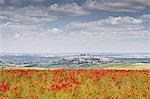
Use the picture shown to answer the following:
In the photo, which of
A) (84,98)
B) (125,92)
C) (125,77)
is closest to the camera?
(84,98)

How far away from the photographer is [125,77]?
1981 cm

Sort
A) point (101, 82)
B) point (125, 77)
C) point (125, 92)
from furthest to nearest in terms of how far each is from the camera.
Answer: point (125, 77) → point (101, 82) → point (125, 92)

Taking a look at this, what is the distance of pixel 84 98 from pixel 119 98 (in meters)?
1.57

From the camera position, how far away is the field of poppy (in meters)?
13.8

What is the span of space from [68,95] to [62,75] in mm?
7081

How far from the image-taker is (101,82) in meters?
18.4

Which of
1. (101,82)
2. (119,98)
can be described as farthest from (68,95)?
(101,82)

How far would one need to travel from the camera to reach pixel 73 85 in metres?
16.0

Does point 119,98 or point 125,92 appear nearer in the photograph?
point 119,98

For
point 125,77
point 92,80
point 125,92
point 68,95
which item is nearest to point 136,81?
point 125,77

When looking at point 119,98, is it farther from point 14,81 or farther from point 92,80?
point 14,81

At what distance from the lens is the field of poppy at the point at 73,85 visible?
45.4 feet

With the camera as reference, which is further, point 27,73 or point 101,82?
point 27,73

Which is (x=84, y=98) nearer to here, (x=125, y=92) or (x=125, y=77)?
(x=125, y=92)
